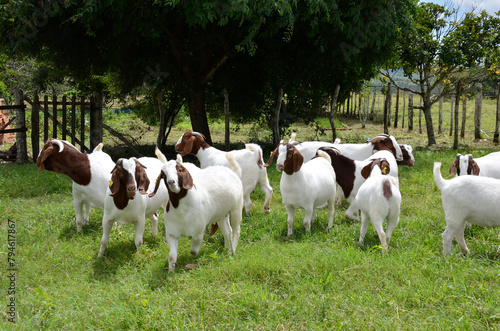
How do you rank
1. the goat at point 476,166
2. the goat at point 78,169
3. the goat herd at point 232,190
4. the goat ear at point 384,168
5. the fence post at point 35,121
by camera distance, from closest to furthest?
the goat herd at point 232,190, the goat ear at point 384,168, the goat at point 78,169, the goat at point 476,166, the fence post at point 35,121

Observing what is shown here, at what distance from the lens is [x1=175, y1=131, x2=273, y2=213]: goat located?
25.4ft

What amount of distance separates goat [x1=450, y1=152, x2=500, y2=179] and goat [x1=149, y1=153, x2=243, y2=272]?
137 inches

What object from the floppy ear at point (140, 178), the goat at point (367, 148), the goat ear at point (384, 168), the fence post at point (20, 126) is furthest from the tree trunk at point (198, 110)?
the floppy ear at point (140, 178)

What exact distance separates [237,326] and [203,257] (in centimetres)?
173

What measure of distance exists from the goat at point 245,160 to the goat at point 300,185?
108 centimetres

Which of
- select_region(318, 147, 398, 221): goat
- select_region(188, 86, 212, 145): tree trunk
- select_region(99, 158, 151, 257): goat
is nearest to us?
select_region(99, 158, 151, 257): goat

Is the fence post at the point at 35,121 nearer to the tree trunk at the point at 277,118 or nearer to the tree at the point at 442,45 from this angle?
the tree trunk at the point at 277,118

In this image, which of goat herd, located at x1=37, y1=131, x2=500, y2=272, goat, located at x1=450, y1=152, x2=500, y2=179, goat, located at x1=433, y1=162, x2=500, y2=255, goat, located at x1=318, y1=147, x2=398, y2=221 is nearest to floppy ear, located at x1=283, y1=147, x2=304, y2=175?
goat herd, located at x1=37, y1=131, x2=500, y2=272

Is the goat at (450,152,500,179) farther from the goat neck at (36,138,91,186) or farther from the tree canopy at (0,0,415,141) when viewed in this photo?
the goat neck at (36,138,91,186)

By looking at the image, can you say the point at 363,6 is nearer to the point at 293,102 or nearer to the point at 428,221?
the point at 293,102

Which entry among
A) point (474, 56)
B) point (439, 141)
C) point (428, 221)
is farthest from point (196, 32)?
point (439, 141)

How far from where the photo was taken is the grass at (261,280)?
4066 millimetres

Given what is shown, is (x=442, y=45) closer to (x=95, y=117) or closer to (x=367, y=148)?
(x=367, y=148)

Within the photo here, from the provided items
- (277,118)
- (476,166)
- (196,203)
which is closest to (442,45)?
(277,118)
